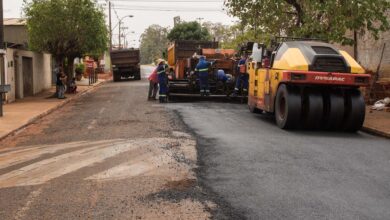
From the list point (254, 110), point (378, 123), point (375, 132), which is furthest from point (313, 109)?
point (254, 110)

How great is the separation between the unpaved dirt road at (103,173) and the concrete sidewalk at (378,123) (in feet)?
15.0

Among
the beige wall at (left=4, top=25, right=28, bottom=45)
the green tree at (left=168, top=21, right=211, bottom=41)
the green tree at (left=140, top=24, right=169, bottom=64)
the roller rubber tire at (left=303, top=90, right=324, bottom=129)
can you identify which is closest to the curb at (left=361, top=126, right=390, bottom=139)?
the roller rubber tire at (left=303, top=90, right=324, bottom=129)

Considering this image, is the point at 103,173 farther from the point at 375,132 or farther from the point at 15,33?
the point at 15,33

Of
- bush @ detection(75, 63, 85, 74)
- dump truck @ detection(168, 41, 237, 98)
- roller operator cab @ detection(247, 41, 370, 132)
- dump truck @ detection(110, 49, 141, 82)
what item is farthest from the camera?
dump truck @ detection(110, 49, 141, 82)

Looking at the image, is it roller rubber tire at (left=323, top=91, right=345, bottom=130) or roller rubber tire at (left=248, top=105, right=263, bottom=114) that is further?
roller rubber tire at (left=248, top=105, right=263, bottom=114)

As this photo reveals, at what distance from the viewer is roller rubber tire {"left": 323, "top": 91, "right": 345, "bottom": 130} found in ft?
42.3

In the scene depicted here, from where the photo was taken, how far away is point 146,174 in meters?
8.06

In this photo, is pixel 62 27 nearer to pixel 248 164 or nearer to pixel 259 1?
pixel 259 1

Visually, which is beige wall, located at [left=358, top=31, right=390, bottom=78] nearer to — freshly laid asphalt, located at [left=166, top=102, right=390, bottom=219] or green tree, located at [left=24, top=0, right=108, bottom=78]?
freshly laid asphalt, located at [left=166, top=102, right=390, bottom=219]

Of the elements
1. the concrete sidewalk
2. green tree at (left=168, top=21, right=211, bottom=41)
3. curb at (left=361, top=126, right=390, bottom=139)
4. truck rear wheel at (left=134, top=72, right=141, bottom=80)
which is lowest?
curb at (left=361, top=126, right=390, bottom=139)

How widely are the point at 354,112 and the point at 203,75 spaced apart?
8.32m

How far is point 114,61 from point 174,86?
2316cm

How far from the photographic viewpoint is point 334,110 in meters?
12.9

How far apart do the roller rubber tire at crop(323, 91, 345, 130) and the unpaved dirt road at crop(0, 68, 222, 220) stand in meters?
3.45
